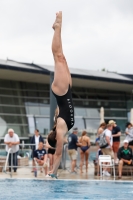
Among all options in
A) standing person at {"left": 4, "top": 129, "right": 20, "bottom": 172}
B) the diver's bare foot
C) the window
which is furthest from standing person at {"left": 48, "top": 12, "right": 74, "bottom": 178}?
the window

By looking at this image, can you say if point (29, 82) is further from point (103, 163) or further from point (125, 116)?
point (103, 163)

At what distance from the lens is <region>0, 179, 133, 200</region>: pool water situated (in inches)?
380

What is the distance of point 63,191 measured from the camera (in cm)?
1104

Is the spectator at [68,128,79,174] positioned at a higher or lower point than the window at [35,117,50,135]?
lower

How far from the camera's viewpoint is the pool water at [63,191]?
9648 mm

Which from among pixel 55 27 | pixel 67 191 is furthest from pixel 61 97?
pixel 67 191

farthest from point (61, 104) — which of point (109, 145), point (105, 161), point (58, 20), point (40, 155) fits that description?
point (40, 155)

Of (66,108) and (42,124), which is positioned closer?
(66,108)

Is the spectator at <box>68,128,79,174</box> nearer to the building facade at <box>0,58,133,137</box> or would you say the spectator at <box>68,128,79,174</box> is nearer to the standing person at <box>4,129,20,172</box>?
the standing person at <box>4,129,20,172</box>

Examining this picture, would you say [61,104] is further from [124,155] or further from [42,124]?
[42,124]

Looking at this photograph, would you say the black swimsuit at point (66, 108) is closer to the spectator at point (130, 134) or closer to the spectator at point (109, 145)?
the spectator at point (109, 145)

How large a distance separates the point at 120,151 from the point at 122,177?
0.96 metres


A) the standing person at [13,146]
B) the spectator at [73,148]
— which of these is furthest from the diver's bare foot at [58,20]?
the spectator at [73,148]

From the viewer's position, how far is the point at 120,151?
15.7m
